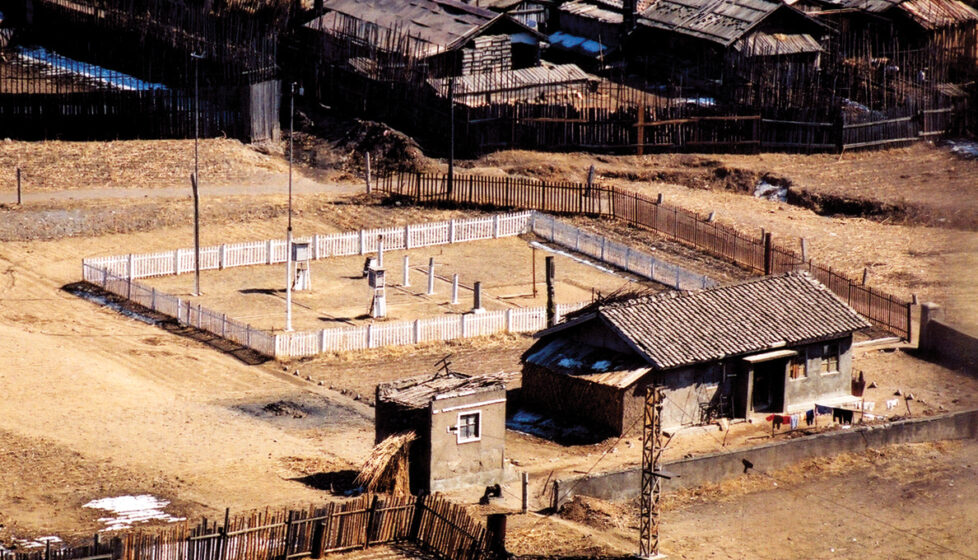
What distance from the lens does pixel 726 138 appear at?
7500 centimetres

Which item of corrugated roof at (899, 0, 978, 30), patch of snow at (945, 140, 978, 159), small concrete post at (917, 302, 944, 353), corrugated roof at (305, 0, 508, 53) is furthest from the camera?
corrugated roof at (899, 0, 978, 30)

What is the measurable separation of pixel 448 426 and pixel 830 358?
44.3ft

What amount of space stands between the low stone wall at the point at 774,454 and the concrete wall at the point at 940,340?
5.32 metres

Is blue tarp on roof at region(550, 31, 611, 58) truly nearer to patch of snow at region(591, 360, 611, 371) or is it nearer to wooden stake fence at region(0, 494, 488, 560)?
patch of snow at region(591, 360, 611, 371)

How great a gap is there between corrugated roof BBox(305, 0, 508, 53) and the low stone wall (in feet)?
117

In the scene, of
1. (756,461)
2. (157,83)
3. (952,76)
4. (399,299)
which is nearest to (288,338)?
(399,299)

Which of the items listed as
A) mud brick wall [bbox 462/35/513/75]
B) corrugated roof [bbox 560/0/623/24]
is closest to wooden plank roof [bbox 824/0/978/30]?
corrugated roof [bbox 560/0/623/24]

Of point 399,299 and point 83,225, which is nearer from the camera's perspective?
point 399,299

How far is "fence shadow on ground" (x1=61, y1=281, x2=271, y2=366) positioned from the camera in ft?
168

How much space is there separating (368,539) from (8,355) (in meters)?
15.4

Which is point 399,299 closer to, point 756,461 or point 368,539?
point 756,461

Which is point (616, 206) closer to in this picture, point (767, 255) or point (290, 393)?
point (767, 255)

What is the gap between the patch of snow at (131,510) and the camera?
3731 centimetres

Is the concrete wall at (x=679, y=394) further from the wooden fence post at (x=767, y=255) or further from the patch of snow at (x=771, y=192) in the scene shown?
the patch of snow at (x=771, y=192)
